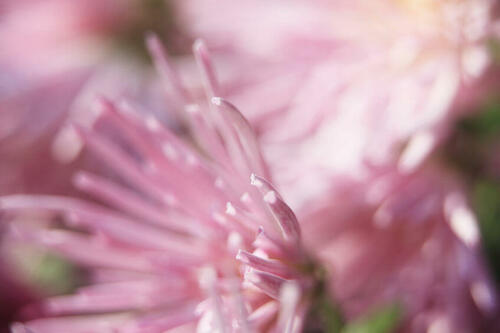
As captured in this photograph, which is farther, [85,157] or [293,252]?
[85,157]

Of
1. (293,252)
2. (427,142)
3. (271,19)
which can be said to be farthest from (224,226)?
(271,19)

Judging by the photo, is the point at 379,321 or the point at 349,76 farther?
the point at 349,76

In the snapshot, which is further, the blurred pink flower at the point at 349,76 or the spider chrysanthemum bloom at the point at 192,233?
the blurred pink flower at the point at 349,76

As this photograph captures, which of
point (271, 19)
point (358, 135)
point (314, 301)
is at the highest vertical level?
point (271, 19)

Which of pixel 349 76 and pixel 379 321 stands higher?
pixel 349 76

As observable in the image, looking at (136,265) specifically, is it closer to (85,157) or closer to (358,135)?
(358,135)
